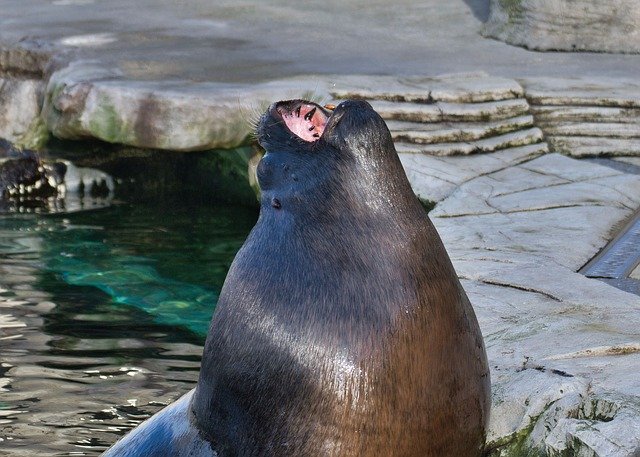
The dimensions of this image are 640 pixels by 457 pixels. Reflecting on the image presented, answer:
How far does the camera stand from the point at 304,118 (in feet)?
11.3

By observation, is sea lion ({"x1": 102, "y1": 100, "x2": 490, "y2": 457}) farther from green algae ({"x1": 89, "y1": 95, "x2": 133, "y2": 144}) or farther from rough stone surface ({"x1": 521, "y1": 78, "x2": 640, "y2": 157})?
green algae ({"x1": 89, "y1": 95, "x2": 133, "y2": 144})

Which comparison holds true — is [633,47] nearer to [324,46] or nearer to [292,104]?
[324,46]

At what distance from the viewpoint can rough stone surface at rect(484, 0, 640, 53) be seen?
36.6 feet

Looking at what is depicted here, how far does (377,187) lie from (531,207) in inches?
153

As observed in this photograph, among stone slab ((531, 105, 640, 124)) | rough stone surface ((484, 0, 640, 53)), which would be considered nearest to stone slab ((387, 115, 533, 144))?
stone slab ((531, 105, 640, 124))

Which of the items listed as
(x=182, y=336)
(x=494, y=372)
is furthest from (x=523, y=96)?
(x=494, y=372)

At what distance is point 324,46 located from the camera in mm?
11211

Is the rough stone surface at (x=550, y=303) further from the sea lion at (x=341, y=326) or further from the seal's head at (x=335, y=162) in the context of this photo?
the seal's head at (x=335, y=162)

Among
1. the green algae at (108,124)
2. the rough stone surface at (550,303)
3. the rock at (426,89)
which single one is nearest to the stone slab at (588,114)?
the rock at (426,89)

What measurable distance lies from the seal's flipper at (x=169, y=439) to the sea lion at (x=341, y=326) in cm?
1

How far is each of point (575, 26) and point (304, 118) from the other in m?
8.46

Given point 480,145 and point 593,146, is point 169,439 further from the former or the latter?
point 593,146

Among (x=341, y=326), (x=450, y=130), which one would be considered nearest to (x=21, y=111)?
(x=450, y=130)

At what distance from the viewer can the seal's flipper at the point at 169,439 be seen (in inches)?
134
